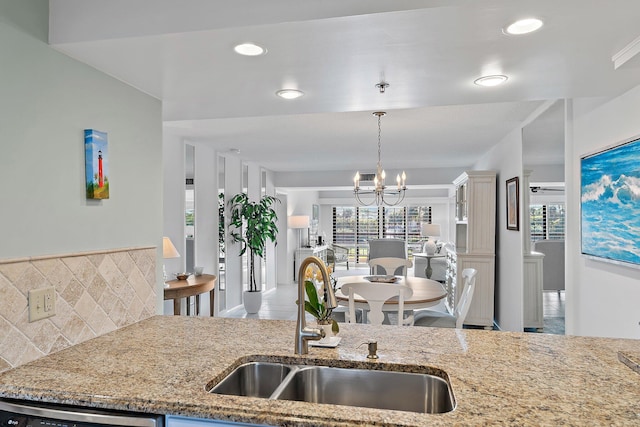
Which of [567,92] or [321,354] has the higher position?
[567,92]

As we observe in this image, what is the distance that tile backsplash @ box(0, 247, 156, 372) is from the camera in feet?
4.67

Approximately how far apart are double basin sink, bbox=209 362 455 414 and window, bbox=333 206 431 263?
1072 centimetres

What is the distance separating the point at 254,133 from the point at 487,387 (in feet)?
13.0

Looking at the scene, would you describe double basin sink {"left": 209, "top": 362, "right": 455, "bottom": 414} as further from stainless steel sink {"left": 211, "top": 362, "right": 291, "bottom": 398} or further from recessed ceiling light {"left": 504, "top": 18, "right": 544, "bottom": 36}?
recessed ceiling light {"left": 504, "top": 18, "right": 544, "bottom": 36}

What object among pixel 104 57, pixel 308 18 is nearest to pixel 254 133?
pixel 104 57

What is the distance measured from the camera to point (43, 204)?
1574 millimetres

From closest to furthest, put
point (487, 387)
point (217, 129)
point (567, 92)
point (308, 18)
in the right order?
point (487, 387), point (308, 18), point (567, 92), point (217, 129)

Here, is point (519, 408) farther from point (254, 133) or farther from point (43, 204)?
point (254, 133)

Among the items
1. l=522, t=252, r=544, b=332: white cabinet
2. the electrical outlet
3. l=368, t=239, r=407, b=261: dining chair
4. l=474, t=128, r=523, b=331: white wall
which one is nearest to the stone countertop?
the electrical outlet

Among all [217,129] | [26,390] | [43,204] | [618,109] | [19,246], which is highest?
[217,129]

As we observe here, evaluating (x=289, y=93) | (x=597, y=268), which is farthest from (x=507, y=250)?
(x=289, y=93)

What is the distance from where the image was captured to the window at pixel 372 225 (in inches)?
475

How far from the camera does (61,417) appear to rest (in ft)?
3.96

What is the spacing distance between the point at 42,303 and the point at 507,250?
14.8ft
